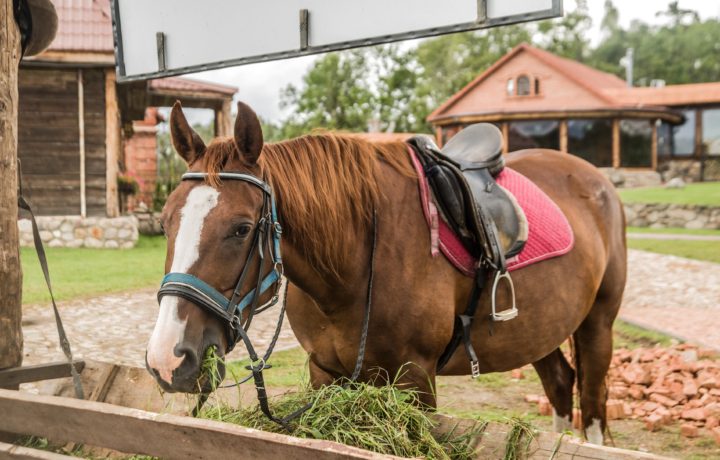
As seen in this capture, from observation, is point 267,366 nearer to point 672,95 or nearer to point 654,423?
point 654,423

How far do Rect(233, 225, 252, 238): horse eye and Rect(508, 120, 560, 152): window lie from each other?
26.6 meters

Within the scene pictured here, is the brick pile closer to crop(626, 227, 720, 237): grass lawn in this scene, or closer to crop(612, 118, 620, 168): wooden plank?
crop(626, 227, 720, 237): grass lawn

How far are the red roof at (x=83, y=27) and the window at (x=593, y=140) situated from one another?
778 inches

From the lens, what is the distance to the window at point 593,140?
27797mm

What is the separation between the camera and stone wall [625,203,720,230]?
18.2m

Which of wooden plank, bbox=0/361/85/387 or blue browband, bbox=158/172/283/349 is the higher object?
blue browband, bbox=158/172/283/349

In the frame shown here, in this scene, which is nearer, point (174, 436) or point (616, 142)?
point (174, 436)

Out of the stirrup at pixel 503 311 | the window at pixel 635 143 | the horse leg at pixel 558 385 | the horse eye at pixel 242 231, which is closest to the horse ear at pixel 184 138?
the horse eye at pixel 242 231

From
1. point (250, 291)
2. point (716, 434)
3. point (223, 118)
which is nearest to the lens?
point (250, 291)

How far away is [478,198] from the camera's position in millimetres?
3068

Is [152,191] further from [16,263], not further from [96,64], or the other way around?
[16,263]

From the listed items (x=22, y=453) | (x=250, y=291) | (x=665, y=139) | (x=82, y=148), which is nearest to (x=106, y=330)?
(x=22, y=453)

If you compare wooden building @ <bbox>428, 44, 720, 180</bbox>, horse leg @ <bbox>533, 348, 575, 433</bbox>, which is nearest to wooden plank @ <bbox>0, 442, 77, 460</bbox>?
horse leg @ <bbox>533, 348, 575, 433</bbox>

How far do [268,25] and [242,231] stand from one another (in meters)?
1.46
